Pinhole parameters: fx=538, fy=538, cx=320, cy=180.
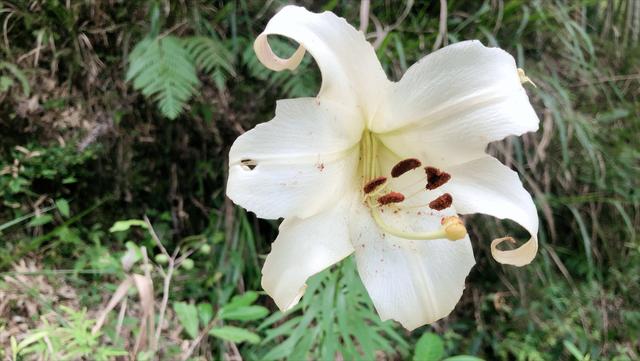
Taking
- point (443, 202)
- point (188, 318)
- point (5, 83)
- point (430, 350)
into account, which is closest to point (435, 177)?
point (443, 202)

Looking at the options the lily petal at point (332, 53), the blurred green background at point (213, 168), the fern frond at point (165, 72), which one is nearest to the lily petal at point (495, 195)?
the lily petal at point (332, 53)

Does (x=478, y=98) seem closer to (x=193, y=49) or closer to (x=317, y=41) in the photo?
(x=317, y=41)

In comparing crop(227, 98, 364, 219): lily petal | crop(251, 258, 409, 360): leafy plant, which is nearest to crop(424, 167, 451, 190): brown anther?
crop(227, 98, 364, 219): lily petal

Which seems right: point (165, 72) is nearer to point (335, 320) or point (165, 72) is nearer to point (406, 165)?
point (335, 320)

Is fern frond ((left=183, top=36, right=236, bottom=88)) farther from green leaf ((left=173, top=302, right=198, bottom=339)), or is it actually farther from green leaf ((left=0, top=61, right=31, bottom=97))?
green leaf ((left=173, top=302, right=198, bottom=339))

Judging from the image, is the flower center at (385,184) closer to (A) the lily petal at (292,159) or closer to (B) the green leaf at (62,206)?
(A) the lily petal at (292,159)
